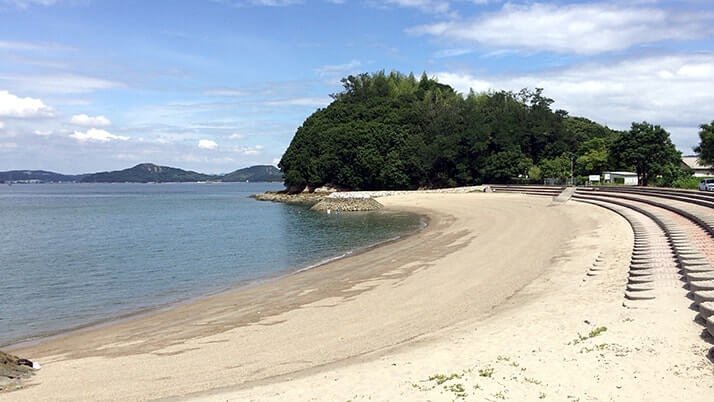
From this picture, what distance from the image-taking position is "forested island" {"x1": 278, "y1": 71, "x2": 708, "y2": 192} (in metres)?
74.9

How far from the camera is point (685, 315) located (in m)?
9.00

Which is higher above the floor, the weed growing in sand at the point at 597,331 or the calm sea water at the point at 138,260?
the weed growing in sand at the point at 597,331

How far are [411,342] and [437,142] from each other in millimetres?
77296

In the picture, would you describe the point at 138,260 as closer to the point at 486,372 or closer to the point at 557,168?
the point at 486,372

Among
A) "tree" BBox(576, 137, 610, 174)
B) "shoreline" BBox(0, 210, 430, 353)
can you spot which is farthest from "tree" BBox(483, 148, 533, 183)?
"shoreline" BBox(0, 210, 430, 353)

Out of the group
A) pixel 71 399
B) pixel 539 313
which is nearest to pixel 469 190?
pixel 539 313

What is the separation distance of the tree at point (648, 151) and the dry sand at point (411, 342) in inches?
1484

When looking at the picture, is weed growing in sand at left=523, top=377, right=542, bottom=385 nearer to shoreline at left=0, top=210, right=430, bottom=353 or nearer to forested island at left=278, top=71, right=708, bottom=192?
shoreline at left=0, top=210, right=430, bottom=353

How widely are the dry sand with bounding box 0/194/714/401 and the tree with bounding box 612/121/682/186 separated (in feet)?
124

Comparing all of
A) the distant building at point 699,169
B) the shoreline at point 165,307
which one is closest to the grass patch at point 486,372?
the shoreline at point 165,307

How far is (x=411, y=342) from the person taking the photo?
10.3m

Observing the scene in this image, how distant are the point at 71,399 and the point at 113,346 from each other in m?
3.96

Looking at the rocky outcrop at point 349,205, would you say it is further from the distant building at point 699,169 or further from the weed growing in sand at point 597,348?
the weed growing in sand at point 597,348

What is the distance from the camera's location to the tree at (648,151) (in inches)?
2092
